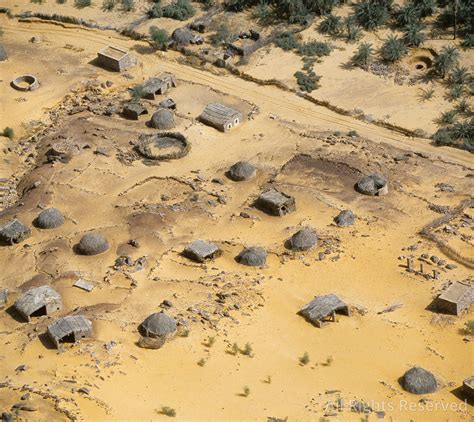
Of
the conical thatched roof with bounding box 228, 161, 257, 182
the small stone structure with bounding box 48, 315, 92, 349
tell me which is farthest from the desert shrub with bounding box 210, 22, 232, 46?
the small stone structure with bounding box 48, 315, 92, 349

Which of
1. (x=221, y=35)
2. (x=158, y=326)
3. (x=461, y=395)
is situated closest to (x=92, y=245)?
(x=158, y=326)

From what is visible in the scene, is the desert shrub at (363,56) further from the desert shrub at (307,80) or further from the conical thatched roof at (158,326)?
the conical thatched roof at (158,326)

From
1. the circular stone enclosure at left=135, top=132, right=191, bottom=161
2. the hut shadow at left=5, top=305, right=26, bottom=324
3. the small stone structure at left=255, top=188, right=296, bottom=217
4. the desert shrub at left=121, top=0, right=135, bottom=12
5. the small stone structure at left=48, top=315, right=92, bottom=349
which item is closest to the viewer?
the small stone structure at left=48, top=315, right=92, bottom=349

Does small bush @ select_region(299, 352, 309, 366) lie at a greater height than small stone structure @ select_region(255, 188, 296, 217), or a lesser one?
lesser

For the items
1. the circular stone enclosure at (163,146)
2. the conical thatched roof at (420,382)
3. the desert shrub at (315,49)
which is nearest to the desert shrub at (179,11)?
the desert shrub at (315,49)

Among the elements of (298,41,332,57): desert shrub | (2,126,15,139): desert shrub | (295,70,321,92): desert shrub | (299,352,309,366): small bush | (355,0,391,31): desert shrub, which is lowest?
(2,126,15,139): desert shrub

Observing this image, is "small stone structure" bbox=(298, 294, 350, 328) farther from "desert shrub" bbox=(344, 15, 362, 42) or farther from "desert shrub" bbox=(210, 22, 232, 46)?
"desert shrub" bbox=(210, 22, 232, 46)

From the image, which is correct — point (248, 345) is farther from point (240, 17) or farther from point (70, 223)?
point (240, 17)
